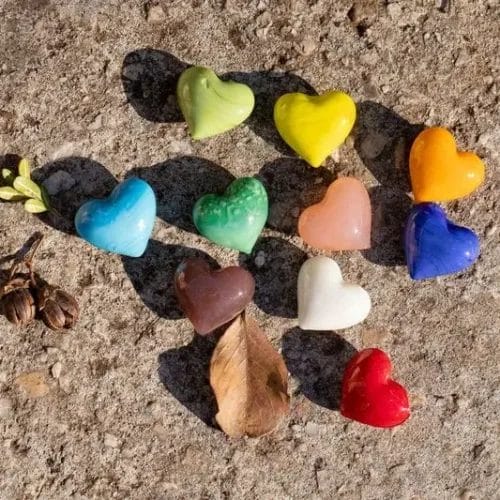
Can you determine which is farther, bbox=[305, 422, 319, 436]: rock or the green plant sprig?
bbox=[305, 422, 319, 436]: rock

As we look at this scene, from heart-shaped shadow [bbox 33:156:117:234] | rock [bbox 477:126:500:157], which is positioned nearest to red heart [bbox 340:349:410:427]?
rock [bbox 477:126:500:157]

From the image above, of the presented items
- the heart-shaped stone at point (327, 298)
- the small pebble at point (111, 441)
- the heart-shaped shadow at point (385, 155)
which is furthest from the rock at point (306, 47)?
the small pebble at point (111, 441)

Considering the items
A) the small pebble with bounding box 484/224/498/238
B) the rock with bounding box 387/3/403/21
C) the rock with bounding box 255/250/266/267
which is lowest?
the rock with bounding box 255/250/266/267

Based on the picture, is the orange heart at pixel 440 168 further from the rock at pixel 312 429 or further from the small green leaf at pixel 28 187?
the small green leaf at pixel 28 187

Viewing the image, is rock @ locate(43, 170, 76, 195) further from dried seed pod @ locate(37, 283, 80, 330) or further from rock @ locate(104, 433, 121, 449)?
rock @ locate(104, 433, 121, 449)

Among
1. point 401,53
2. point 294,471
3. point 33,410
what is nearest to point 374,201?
point 401,53

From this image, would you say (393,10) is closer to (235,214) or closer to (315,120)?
(315,120)

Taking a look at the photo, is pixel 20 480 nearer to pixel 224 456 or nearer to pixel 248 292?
pixel 224 456
